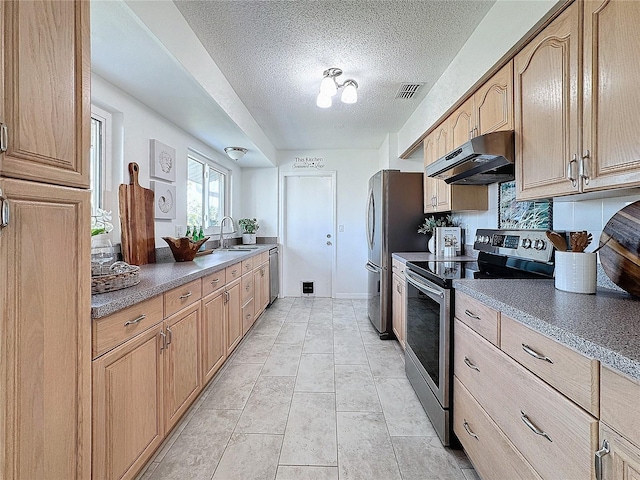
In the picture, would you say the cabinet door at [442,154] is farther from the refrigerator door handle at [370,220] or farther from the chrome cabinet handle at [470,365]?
the chrome cabinet handle at [470,365]

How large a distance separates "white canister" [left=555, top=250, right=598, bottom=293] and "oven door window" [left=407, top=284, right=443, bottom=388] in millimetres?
558

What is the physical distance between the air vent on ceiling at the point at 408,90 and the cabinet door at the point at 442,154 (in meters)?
0.41

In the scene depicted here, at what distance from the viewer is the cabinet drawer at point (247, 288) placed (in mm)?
2962

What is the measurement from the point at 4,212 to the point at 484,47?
2.28 metres

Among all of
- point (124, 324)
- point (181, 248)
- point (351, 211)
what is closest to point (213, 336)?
point (181, 248)

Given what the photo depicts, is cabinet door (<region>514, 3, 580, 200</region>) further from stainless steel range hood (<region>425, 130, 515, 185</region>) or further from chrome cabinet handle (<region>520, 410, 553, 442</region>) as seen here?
chrome cabinet handle (<region>520, 410, 553, 442</region>)

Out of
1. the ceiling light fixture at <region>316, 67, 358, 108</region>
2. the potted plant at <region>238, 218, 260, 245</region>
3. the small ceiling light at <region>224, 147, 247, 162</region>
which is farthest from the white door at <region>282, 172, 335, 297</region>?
the ceiling light fixture at <region>316, 67, 358, 108</region>

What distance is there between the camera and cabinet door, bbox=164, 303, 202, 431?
5.08ft

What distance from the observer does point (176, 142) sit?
283 cm

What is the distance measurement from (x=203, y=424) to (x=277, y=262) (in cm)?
295

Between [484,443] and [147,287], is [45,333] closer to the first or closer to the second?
[147,287]

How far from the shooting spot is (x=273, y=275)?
4.38 metres

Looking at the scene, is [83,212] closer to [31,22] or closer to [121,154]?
[31,22]

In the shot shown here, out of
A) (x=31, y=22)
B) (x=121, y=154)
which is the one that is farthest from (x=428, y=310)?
(x=121, y=154)
